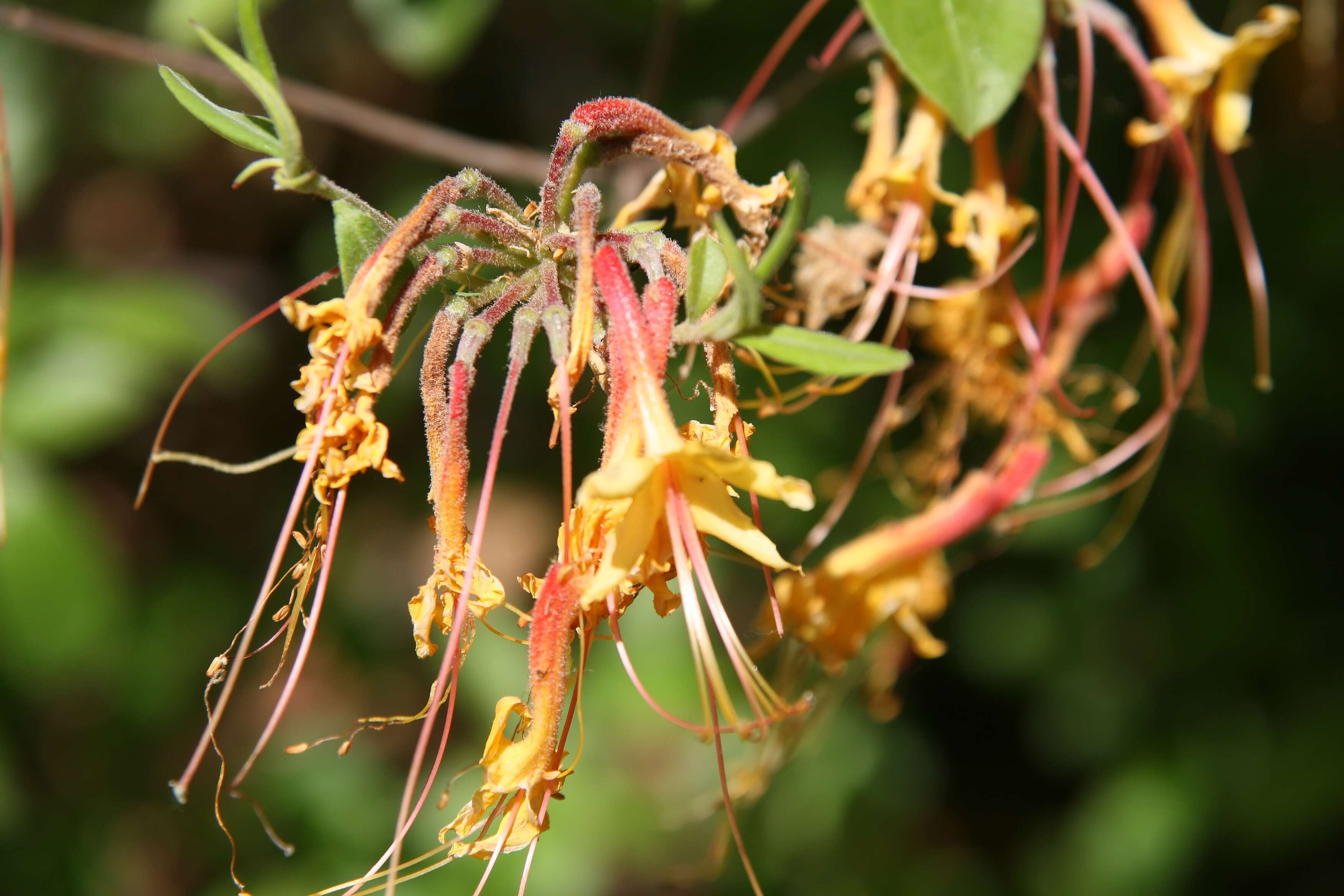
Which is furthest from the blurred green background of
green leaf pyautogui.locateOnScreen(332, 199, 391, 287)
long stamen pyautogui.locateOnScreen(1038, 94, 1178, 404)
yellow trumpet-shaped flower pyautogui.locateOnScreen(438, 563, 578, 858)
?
yellow trumpet-shaped flower pyautogui.locateOnScreen(438, 563, 578, 858)

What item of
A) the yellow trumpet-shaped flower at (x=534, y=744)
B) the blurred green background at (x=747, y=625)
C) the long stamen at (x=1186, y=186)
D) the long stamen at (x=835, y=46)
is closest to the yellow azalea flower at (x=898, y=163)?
the long stamen at (x=835, y=46)

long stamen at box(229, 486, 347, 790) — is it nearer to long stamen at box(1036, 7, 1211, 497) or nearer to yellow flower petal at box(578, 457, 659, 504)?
yellow flower petal at box(578, 457, 659, 504)

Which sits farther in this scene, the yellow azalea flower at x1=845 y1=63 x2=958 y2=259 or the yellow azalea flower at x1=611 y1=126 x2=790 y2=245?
the yellow azalea flower at x1=845 y1=63 x2=958 y2=259

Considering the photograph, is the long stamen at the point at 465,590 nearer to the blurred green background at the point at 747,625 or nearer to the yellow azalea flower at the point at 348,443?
the yellow azalea flower at the point at 348,443

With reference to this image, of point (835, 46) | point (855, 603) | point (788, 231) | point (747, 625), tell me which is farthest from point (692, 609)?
point (747, 625)

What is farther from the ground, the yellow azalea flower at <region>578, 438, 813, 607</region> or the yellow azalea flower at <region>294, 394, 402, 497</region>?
the yellow azalea flower at <region>294, 394, 402, 497</region>

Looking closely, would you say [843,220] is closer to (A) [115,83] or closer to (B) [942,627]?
(B) [942,627]

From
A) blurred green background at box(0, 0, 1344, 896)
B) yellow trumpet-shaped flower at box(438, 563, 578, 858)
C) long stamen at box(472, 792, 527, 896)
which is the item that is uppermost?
yellow trumpet-shaped flower at box(438, 563, 578, 858)
